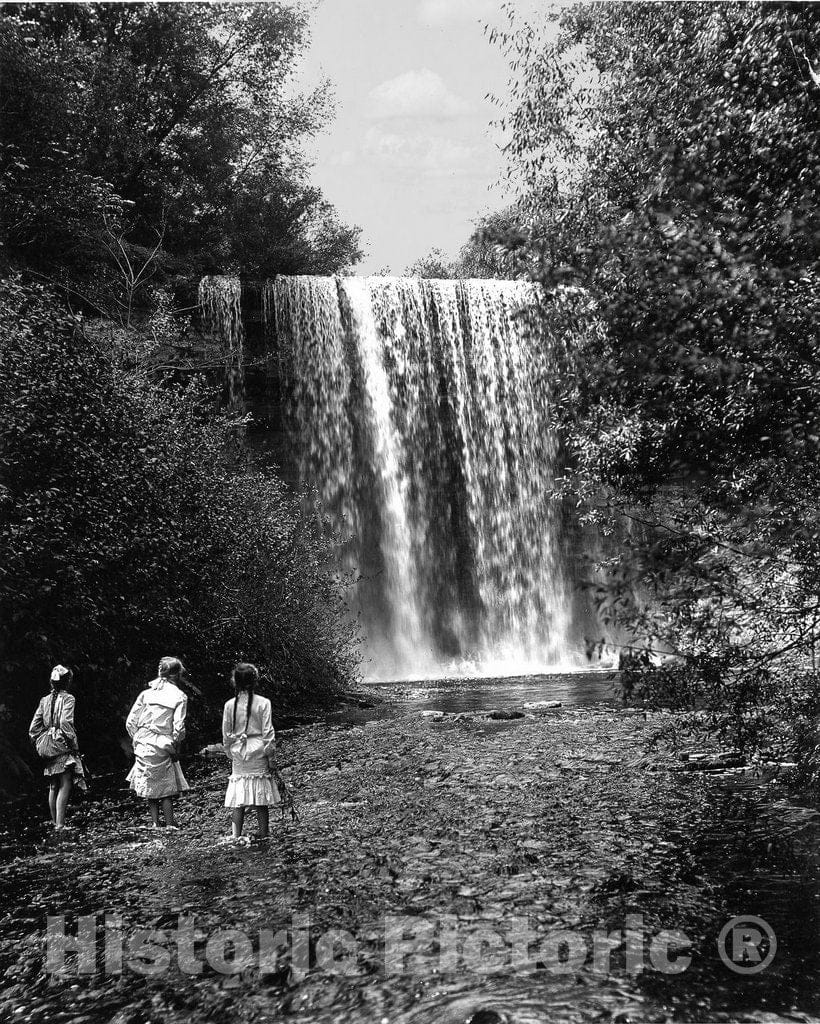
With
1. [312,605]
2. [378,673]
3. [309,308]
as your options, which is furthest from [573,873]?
[309,308]

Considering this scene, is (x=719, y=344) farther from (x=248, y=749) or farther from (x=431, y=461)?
(x=431, y=461)

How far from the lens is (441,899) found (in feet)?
23.1

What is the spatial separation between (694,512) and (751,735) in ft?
6.70

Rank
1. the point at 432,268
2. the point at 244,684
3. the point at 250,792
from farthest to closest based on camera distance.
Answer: the point at 432,268, the point at 244,684, the point at 250,792

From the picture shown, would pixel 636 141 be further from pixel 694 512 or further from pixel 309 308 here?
pixel 309 308

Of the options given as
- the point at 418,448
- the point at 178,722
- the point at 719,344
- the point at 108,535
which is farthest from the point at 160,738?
the point at 418,448

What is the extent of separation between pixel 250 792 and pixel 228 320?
73.8ft

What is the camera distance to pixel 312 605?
2005 cm

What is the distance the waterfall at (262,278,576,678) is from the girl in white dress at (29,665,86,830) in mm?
18029

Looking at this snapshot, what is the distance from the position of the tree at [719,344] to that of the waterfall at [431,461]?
20425mm

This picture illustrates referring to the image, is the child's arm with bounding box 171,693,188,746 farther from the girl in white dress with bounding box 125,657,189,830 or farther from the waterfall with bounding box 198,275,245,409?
the waterfall with bounding box 198,275,245,409

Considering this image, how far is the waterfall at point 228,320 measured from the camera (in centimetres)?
2852

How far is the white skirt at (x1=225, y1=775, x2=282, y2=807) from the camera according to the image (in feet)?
28.6

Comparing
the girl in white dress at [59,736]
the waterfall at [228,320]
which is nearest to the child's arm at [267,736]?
the girl in white dress at [59,736]
